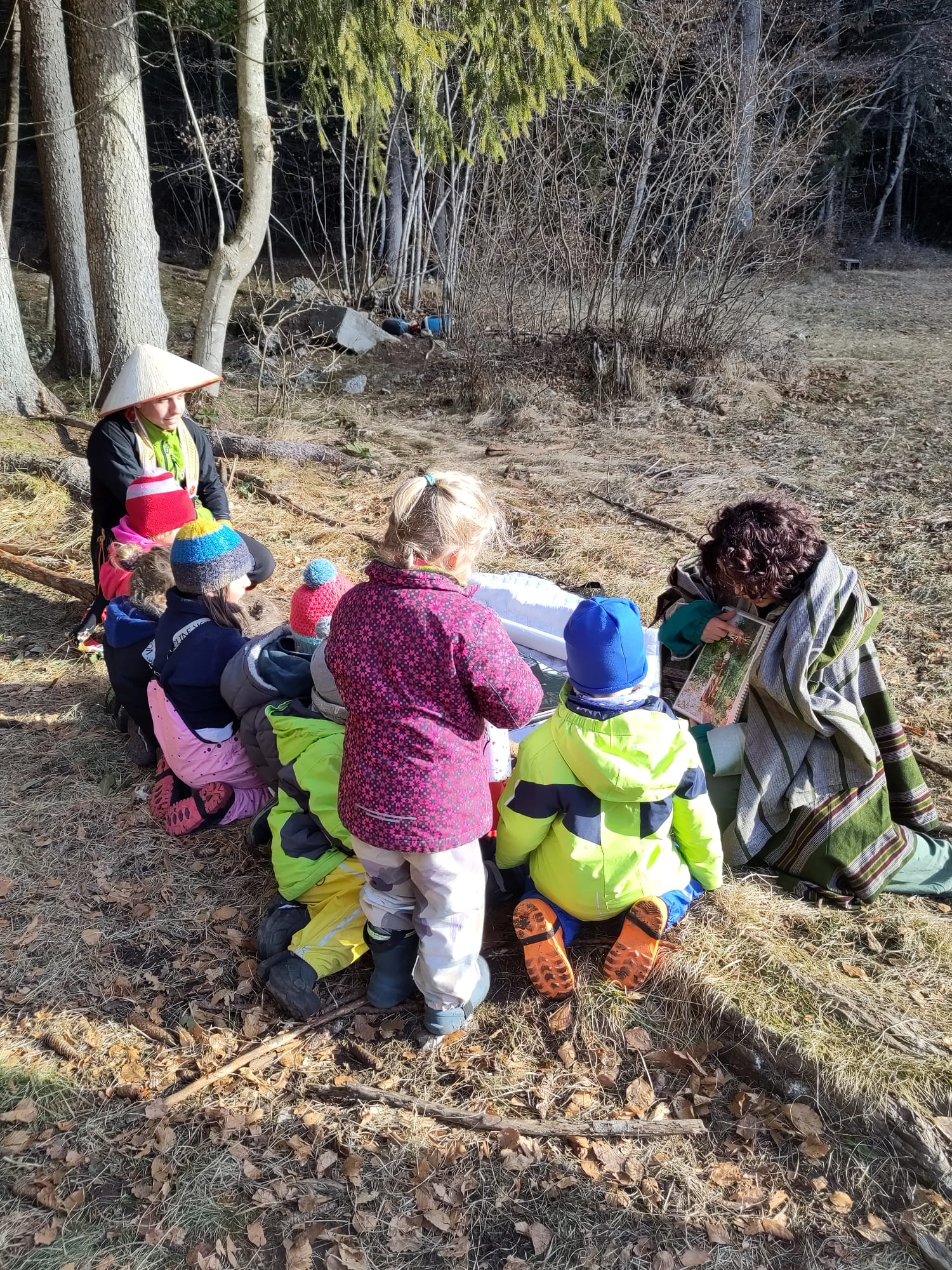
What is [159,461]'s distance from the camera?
4754 mm

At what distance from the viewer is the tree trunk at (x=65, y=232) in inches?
347

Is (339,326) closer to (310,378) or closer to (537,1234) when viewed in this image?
(310,378)

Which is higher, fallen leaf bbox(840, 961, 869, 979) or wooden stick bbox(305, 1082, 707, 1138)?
fallen leaf bbox(840, 961, 869, 979)

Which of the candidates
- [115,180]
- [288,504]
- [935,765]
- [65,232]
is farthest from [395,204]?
[935,765]

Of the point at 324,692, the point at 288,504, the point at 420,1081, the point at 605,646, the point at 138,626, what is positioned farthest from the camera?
the point at 288,504

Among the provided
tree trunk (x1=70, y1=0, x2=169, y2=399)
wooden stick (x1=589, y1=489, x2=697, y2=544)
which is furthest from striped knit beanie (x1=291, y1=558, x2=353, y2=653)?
tree trunk (x1=70, y1=0, x2=169, y2=399)

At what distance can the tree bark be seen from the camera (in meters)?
7.71

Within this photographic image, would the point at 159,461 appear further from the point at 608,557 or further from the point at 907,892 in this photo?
the point at 907,892

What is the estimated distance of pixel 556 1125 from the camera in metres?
2.51

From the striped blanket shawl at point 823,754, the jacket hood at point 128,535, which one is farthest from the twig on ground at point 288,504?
the striped blanket shawl at point 823,754

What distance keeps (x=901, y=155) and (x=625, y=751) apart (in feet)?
84.7

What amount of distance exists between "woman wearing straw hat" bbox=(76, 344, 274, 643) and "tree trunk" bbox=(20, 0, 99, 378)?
4727 mm

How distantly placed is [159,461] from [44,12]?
21.0 ft

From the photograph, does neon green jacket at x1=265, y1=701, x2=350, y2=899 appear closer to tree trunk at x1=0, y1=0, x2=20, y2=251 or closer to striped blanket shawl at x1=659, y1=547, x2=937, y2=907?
striped blanket shawl at x1=659, y1=547, x2=937, y2=907
